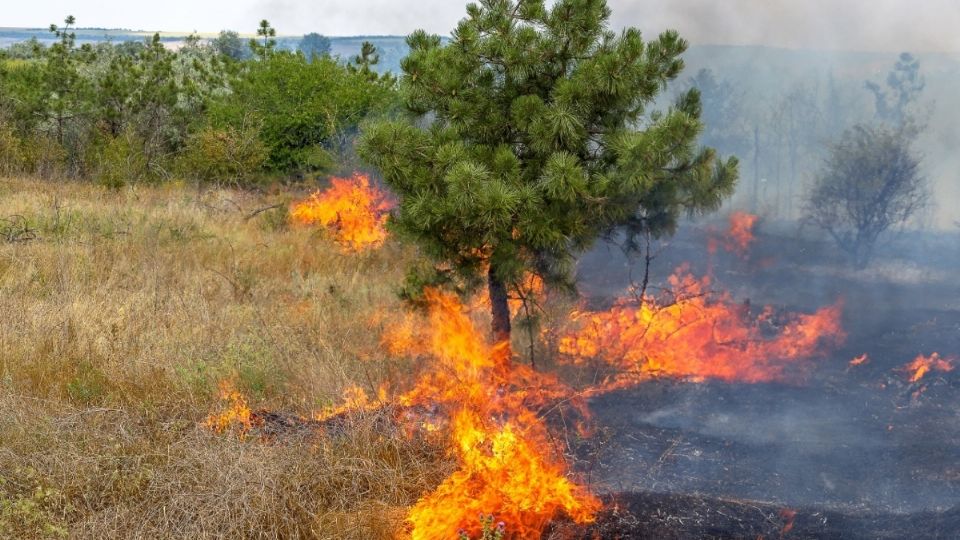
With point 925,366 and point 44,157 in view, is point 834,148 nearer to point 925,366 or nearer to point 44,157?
point 925,366

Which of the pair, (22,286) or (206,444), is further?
(22,286)

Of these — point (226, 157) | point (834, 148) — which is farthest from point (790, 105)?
point (226, 157)

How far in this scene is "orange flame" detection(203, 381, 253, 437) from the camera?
526 centimetres

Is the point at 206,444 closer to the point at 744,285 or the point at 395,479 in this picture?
the point at 395,479

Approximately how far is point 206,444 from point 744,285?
25.2ft

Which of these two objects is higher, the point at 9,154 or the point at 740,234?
the point at 9,154

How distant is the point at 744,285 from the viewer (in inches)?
416

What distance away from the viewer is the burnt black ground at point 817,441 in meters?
4.99

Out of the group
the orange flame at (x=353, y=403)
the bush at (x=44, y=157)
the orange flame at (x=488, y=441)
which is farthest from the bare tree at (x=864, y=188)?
the bush at (x=44, y=157)

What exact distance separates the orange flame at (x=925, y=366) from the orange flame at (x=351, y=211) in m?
6.86

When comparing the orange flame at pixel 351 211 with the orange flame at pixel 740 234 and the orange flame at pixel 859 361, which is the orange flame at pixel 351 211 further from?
the orange flame at pixel 859 361

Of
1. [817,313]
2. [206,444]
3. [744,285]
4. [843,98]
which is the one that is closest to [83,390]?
[206,444]

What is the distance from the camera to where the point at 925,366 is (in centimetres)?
729

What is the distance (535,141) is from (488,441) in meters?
2.28
